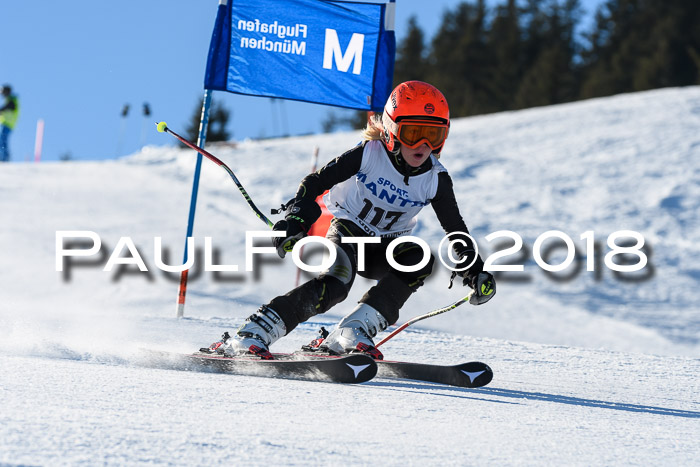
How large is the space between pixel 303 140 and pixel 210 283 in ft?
34.9

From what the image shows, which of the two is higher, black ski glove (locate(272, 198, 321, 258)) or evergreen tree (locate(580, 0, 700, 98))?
evergreen tree (locate(580, 0, 700, 98))

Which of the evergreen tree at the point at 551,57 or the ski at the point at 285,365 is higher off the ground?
the evergreen tree at the point at 551,57

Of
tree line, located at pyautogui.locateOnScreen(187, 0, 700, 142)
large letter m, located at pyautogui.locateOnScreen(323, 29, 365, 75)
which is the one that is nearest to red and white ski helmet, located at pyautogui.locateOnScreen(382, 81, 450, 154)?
large letter m, located at pyautogui.locateOnScreen(323, 29, 365, 75)

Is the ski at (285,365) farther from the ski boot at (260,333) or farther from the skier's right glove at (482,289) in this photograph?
the skier's right glove at (482,289)

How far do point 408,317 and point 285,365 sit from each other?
5.10m

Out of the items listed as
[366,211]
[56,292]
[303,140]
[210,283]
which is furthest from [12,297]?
[303,140]

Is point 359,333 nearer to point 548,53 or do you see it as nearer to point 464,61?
point 548,53

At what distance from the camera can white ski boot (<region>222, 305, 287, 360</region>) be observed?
3.50 meters

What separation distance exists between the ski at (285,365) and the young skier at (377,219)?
0.09m

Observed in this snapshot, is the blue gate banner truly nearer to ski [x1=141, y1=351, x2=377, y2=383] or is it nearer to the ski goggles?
the ski goggles

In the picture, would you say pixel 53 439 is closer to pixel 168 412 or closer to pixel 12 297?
pixel 168 412

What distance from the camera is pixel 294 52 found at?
6.52m

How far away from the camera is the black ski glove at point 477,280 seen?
148 inches

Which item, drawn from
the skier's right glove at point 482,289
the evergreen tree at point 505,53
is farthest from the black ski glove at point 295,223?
the evergreen tree at point 505,53
